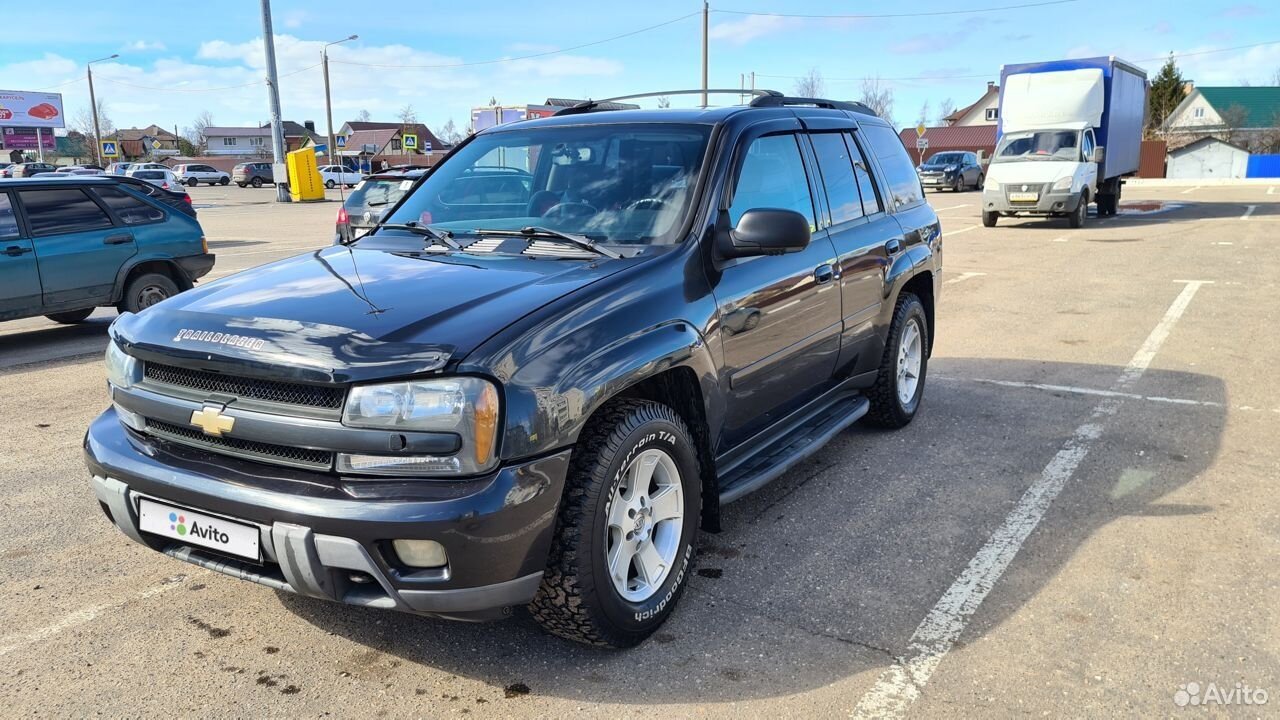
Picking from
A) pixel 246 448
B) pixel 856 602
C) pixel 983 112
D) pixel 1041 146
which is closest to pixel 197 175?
pixel 1041 146

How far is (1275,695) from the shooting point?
2865 millimetres

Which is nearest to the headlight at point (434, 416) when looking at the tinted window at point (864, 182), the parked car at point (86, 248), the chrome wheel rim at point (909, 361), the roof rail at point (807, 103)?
the roof rail at point (807, 103)

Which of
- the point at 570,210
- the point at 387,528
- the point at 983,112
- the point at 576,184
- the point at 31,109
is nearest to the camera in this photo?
the point at 387,528

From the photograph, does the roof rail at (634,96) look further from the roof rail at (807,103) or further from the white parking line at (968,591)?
the white parking line at (968,591)

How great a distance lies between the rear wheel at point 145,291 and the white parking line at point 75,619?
6.21 m

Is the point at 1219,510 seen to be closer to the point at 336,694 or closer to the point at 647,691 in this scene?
the point at 647,691

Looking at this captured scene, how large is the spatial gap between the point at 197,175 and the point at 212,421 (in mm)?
63460

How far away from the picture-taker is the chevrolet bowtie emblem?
281cm

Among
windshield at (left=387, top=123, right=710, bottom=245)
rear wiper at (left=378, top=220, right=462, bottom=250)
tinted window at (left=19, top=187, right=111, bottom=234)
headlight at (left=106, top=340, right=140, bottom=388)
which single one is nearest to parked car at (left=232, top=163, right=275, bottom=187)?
tinted window at (left=19, top=187, right=111, bottom=234)

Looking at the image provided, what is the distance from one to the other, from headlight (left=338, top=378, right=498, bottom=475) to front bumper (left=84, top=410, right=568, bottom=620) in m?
0.05

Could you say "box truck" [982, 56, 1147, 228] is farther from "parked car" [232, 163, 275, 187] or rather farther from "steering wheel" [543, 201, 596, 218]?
"parked car" [232, 163, 275, 187]

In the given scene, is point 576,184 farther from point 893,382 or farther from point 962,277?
point 962,277

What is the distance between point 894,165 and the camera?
562 centimetres

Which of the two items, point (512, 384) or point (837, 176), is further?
point (837, 176)
